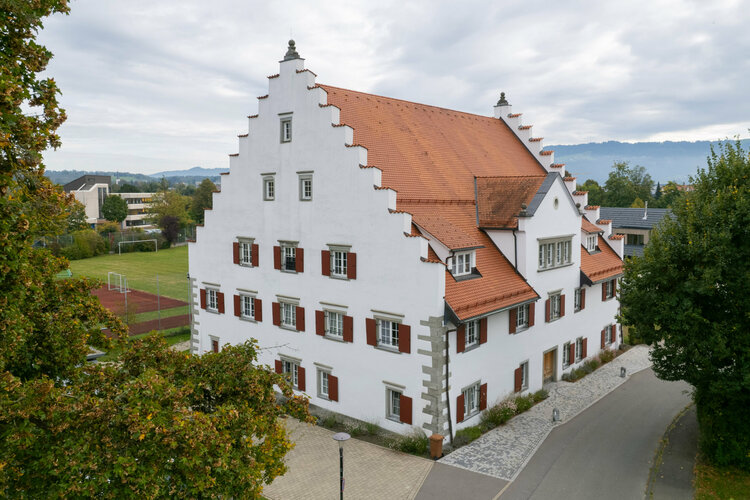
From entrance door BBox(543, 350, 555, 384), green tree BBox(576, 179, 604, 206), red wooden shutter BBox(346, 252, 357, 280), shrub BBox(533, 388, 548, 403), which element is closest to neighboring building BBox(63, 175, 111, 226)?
green tree BBox(576, 179, 604, 206)

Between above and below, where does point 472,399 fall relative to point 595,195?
below

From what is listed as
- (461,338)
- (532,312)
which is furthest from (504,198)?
(461,338)

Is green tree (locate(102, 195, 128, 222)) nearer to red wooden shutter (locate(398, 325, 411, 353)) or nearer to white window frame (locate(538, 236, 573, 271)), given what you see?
white window frame (locate(538, 236, 573, 271))

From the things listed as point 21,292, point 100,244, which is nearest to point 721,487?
point 21,292

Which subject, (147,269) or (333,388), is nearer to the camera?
(333,388)

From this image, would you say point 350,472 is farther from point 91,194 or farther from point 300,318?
point 91,194

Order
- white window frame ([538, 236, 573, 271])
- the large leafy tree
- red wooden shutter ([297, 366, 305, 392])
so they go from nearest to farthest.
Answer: the large leafy tree
red wooden shutter ([297, 366, 305, 392])
white window frame ([538, 236, 573, 271])

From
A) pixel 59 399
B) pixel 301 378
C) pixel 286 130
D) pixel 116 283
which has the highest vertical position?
pixel 286 130
